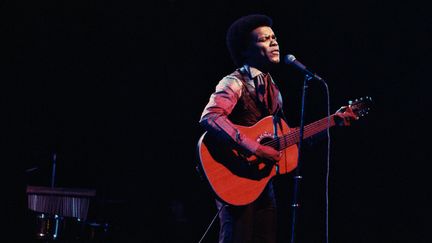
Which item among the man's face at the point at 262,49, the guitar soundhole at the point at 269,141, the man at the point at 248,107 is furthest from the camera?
the man's face at the point at 262,49

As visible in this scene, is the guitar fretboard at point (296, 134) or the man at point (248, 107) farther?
the guitar fretboard at point (296, 134)

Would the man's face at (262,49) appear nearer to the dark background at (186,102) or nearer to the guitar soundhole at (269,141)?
the guitar soundhole at (269,141)

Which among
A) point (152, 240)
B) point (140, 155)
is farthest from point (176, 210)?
point (140, 155)

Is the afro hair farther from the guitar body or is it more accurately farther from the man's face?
the guitar body

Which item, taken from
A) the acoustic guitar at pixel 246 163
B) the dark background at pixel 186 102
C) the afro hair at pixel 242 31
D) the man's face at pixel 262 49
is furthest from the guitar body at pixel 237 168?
the dark background at pixel 186 102

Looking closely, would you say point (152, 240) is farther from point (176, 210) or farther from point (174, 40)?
point (174, 40)

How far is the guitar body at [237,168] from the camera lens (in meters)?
Answer: 3.41

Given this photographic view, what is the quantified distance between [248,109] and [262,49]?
52 centimetres

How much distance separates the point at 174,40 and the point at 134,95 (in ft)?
3.30

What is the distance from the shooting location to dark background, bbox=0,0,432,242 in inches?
224

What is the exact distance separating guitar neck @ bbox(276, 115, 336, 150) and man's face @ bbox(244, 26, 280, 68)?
572mm

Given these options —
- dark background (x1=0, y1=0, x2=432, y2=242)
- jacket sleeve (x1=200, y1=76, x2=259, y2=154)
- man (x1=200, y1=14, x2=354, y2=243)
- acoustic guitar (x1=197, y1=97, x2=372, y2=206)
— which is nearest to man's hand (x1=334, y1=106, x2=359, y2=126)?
acoustic guitar (x1=197, y1=97, x2=372, y2=206)

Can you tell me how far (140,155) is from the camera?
7383 millimetres

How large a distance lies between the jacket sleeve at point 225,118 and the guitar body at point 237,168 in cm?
9
